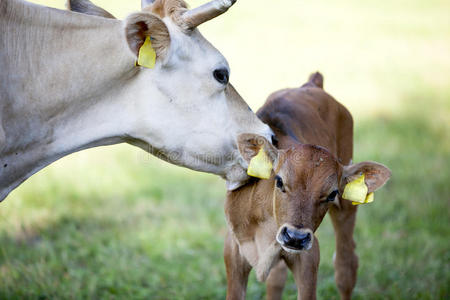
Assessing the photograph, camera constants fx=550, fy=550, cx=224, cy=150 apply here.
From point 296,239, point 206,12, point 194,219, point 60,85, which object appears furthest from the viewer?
point 194,219

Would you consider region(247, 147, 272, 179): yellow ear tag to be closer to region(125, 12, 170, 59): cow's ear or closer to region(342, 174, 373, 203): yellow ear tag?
region(342, 174, 373, 203): yellow ear tag

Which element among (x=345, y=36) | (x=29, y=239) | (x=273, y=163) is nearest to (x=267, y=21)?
(x=345, y=36)

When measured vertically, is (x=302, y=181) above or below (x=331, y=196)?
above

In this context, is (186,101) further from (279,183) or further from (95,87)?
(279,183)

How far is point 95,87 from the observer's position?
3.49 m

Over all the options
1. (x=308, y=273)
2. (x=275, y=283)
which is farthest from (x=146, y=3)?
(x=275, y=283)

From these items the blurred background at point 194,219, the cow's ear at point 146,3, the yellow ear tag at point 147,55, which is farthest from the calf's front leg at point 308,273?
the cow's ear at point 146,3

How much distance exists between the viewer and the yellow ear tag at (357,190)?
3.61 meters

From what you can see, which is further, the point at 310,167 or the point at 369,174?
the point at 369,174

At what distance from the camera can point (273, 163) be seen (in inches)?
146

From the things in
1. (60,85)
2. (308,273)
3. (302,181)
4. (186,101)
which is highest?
(60,85)

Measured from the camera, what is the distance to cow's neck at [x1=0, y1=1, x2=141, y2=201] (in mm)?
3406

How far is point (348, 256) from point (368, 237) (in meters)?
1.52

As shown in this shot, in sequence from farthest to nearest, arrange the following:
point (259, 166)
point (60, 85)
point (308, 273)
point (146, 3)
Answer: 1. point (146, 3)
2. point (308, 273)
3. point (259, 166)
4. point (60, 85)
